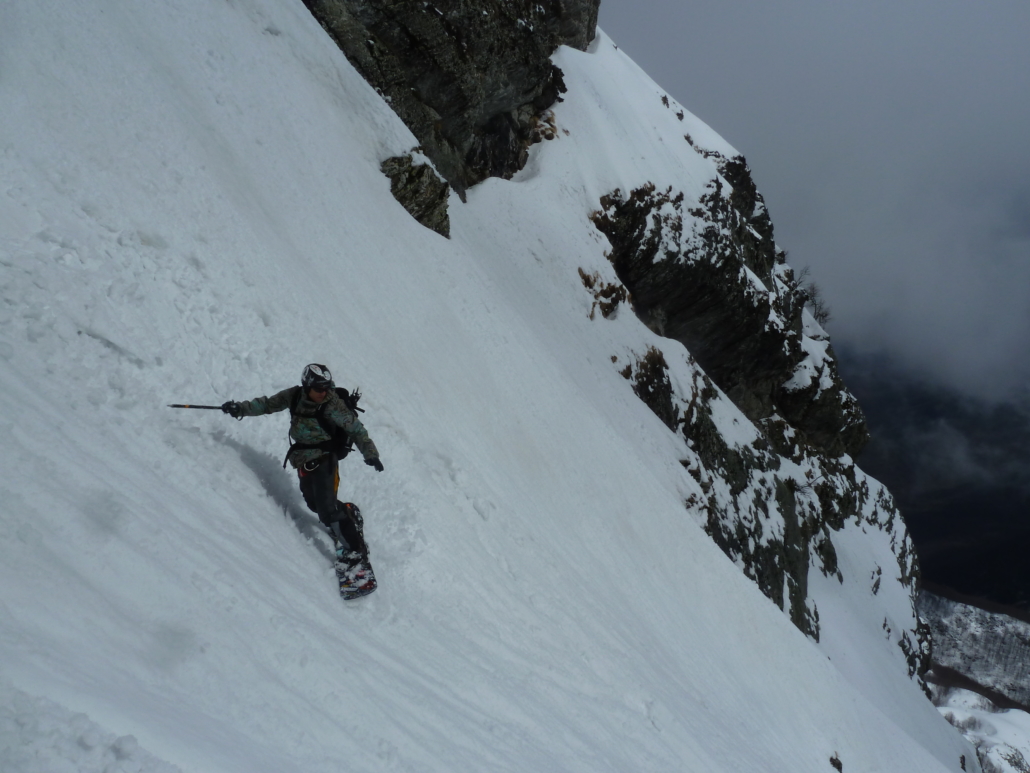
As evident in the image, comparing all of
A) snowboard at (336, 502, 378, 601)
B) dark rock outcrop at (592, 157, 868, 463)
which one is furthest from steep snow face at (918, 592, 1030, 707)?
snowboard at (336, 502, 378, 601)

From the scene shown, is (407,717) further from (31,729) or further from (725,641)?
(725,641)

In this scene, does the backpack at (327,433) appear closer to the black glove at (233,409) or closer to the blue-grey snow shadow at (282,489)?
the black glove at (233,409)

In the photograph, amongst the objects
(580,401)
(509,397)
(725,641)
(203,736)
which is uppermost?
(580,401)

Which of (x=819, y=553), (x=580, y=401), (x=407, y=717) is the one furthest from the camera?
(x=819, y=553)

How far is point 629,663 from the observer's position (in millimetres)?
9055

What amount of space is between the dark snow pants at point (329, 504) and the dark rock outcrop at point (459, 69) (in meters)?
17.7

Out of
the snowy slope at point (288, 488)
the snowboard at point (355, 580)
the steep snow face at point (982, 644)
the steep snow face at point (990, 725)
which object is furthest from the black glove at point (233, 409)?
the steep snow face at point (982, 644)

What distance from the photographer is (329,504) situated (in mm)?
5535

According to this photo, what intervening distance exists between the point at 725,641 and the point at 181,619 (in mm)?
13491

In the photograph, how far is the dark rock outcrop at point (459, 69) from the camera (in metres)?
19.9

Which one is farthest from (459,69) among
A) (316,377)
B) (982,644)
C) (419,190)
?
(982,644)

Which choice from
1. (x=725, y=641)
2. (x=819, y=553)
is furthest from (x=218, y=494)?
(x=819, y=553)

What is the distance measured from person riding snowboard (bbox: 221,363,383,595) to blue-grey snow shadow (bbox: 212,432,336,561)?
Answer: 0.40 m

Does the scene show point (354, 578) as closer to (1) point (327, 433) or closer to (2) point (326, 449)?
(2) point (326, 449)
